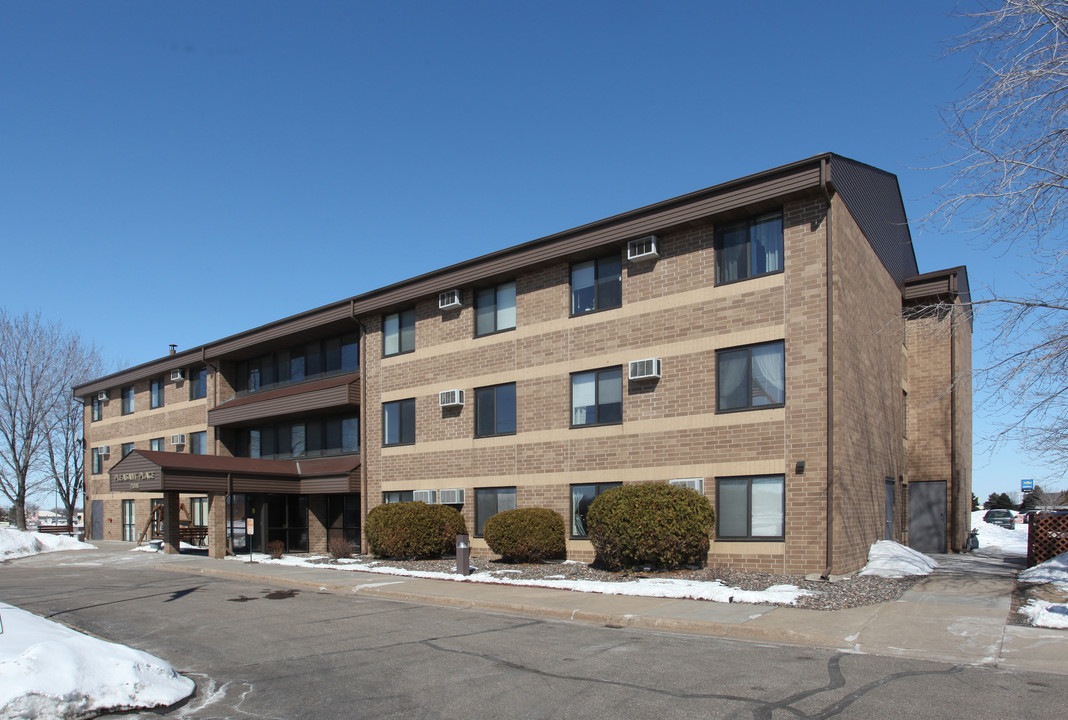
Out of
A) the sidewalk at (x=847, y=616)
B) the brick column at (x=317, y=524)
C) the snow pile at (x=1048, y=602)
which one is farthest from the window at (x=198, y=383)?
the snow pile at (x=1048, y=602)

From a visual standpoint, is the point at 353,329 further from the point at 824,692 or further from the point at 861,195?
the point at 824,692

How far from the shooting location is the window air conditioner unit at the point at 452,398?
2348 cm

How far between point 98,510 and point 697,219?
37.3 m

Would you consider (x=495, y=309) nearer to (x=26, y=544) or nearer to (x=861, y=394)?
(x=861, y=394)

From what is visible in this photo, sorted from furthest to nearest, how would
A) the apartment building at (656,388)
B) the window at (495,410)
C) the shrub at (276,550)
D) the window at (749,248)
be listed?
the shrub at (276,550) → the window at (495,410) → the window at (749,248) → the apartment building at (656,388)

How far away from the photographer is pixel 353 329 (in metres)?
28.3

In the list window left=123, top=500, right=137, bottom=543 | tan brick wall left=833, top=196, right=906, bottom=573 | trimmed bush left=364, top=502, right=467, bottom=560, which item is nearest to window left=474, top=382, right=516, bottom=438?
trimmed bush left=364, top=502, right=467, bottom=560

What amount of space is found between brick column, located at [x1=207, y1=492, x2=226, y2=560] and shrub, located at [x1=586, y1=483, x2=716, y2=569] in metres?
14.7

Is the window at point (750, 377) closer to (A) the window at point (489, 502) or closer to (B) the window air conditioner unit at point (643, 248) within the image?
(B) the window air conditioner unit at point (643, 248)

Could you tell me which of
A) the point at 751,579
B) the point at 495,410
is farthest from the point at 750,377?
the point at 495,410

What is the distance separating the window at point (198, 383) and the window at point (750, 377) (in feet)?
82.5

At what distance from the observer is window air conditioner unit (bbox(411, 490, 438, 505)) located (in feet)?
78.4

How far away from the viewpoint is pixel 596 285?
68.8 ft

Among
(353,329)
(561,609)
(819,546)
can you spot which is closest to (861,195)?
(819,546)
